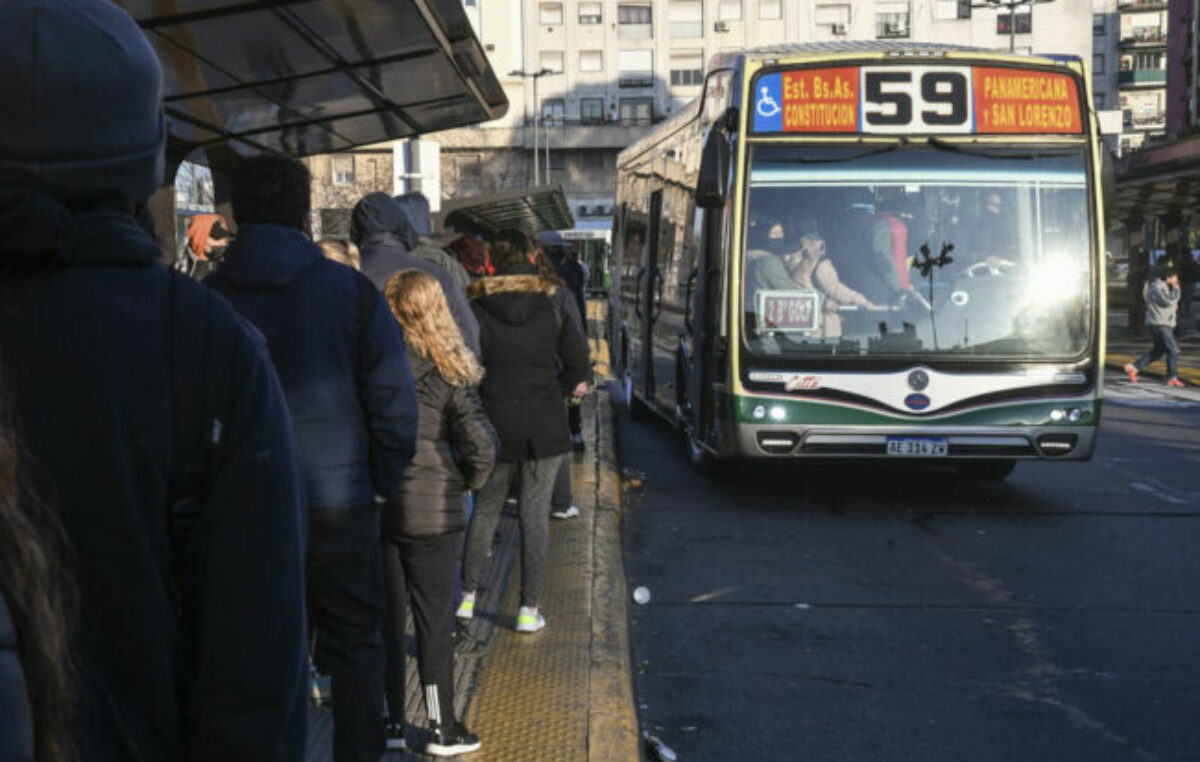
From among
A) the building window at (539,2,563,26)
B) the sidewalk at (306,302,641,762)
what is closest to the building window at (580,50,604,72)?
the building window at (539,2,563,26)

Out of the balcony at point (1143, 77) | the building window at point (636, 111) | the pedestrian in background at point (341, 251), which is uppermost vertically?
the balcony at point (1143, 77)

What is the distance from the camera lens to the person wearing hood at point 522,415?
6.03m

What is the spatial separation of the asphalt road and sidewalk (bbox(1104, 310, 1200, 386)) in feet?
24.4

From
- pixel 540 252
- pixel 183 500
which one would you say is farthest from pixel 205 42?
pixel 183 500

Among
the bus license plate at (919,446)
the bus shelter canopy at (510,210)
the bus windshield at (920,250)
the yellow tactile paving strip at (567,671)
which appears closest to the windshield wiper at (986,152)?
the bus windshield at (920,250)

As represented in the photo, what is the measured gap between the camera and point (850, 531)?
354 inches

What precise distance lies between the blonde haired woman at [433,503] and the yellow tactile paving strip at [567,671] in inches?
9.9

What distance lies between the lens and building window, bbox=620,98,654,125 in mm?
72375

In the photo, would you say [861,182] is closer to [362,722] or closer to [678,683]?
[678,683]

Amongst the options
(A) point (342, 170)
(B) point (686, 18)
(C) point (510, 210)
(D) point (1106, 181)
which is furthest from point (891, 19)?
(D) point (1106, 181)

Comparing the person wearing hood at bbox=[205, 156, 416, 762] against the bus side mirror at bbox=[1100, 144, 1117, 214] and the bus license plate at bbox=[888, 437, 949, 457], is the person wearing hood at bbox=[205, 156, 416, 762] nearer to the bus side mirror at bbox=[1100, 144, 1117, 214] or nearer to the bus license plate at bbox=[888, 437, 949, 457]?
the bus license plate at bbox=[888, 437, 949, 457]

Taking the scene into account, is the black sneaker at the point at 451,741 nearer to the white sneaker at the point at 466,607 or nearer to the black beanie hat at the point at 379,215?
the white sneaker at the point at 466,607

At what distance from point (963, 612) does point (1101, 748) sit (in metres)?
1.93

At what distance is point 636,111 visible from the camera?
7294cm
